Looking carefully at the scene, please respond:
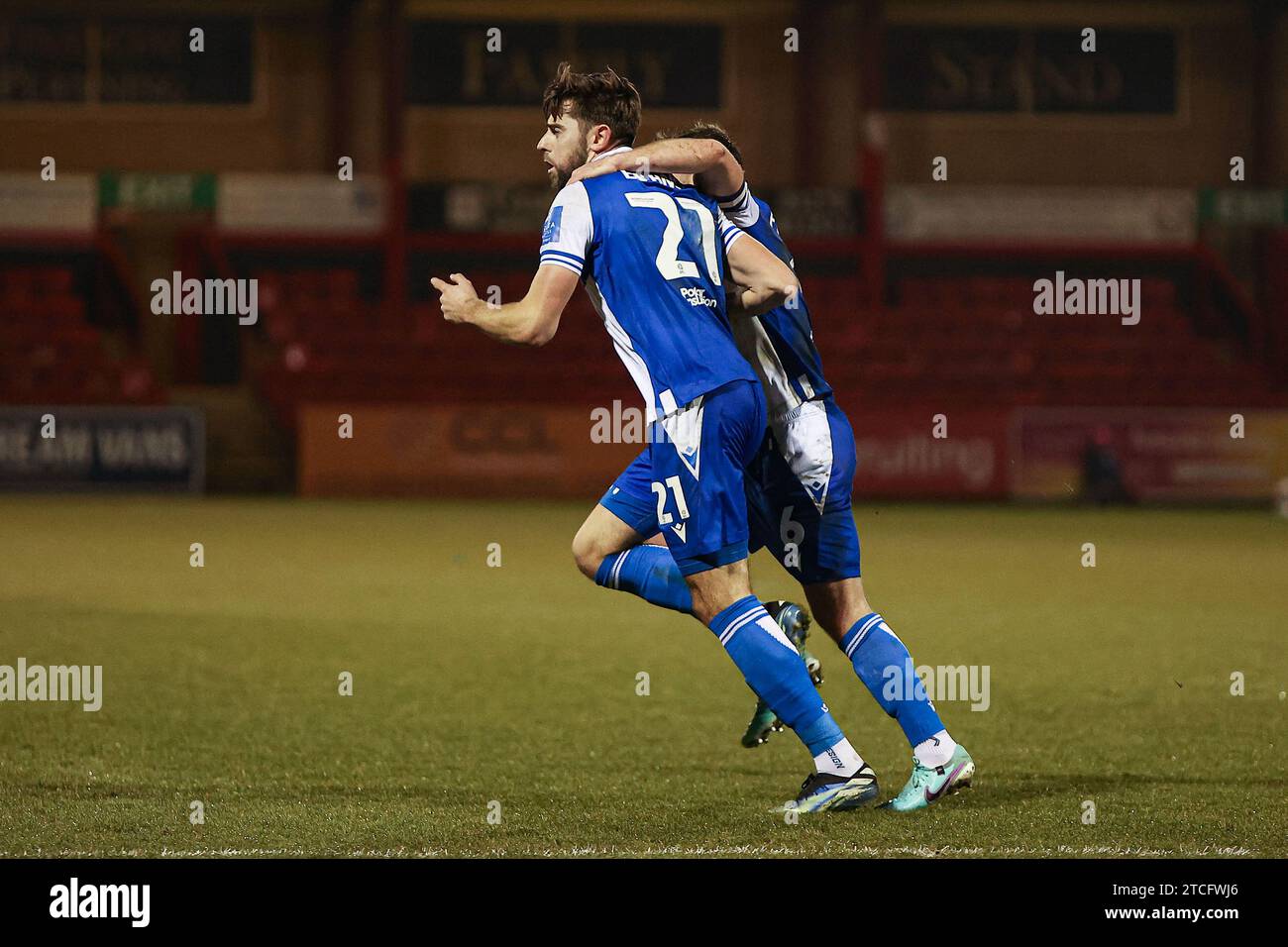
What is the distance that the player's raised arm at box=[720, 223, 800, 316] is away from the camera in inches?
196

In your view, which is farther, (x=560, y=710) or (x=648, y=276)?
(x=560, y=710)

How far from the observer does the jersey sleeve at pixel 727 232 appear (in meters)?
5.08

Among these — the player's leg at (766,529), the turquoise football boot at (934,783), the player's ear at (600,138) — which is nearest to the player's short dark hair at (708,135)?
the player's ear at (600,138)

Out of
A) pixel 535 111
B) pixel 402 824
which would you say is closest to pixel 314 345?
pixel 535 111

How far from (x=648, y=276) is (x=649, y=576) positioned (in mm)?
990

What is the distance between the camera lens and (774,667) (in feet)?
15.9

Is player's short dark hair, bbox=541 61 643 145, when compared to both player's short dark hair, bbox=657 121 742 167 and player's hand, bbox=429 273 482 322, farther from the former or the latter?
player's hand, bbox=429 273 482 322

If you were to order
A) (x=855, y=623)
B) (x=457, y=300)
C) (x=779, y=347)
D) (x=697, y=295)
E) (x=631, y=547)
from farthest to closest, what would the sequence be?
(x=631, y=547) < (x=779, y=347) < (x=855, y=623) < (x=697, y=295) < (x=457, y=300)

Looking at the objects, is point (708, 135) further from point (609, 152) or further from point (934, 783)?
point (934, 783)

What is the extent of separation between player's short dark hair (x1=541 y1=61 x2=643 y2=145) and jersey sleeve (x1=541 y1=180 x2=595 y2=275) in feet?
0.90

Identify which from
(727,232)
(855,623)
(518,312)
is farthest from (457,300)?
(855,623)

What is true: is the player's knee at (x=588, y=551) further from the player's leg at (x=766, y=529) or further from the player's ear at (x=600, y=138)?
the player's ear at (x=600, y=138)

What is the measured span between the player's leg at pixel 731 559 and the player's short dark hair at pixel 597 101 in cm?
81

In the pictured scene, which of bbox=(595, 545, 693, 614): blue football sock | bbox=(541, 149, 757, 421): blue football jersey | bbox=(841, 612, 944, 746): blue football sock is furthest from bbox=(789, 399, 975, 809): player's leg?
bbox=(541, 149, 757, 421): blue football jersey
